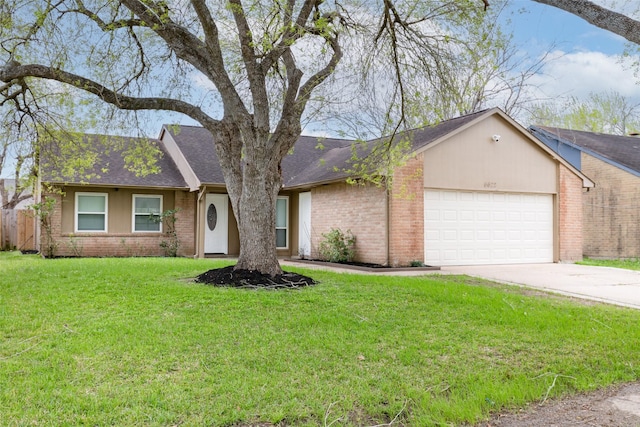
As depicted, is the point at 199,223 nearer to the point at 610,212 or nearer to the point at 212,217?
the point at 212,217

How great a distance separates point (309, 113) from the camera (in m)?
10.1

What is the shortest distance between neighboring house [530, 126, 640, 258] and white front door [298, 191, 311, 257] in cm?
1106

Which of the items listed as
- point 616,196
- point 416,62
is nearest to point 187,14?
point 416,62

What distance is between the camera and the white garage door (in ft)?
48.1

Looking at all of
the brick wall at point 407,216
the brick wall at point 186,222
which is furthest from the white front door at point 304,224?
the brick wall at point 407,216

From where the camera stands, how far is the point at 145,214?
1806cm

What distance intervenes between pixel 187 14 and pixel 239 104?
6.73 feet

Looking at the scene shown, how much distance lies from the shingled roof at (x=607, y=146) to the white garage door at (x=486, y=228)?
441cm

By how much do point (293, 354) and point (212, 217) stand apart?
1354 cm

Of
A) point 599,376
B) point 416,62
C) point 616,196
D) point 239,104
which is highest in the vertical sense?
point 416,62

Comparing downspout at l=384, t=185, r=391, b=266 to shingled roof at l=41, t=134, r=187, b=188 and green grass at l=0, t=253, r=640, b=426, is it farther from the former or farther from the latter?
shingled roof at l=41, t=134, r=187, b=188

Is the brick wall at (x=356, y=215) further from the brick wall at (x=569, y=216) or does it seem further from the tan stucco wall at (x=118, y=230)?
the brick wall at (x=569, y=216)

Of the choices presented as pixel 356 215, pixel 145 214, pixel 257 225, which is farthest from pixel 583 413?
pixel 145 214

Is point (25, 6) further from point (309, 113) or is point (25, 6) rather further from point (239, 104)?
Result: point (309, 113)
